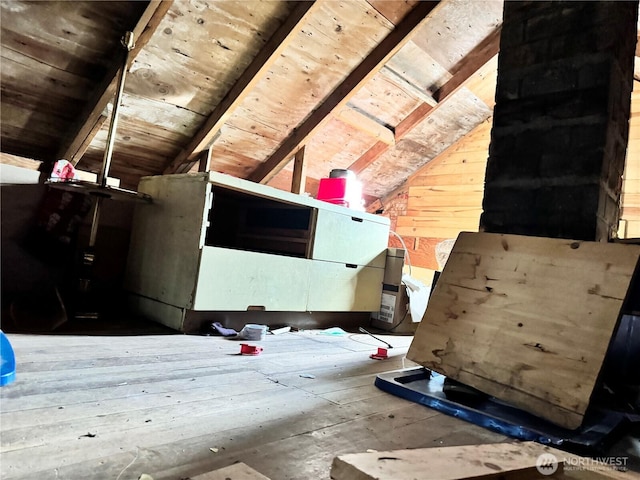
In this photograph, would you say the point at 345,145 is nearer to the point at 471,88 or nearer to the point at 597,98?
the point at 471,88

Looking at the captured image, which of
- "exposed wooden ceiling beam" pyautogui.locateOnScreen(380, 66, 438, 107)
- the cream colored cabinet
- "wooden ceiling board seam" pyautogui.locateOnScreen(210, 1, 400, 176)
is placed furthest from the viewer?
"exposed wooden ceiling beam" pyautogui.locateOnScreen(380, 66, 438, 107)

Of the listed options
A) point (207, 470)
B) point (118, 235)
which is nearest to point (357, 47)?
point (118, 235)

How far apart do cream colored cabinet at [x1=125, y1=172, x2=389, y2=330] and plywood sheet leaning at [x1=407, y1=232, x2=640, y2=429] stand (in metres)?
0.95

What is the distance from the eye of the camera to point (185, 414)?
98 centimetres

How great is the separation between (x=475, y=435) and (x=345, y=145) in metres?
2.85

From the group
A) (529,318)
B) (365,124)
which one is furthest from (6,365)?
(365,124)

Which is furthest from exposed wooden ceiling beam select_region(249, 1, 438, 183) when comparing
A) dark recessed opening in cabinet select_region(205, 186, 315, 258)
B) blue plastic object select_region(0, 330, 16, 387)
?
blue plastic object select_region(0, 330, 16, 387)

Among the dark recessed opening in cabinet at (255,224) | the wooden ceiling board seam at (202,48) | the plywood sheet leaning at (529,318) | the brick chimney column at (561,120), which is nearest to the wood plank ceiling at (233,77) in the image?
the wooden ceiling board seam at (202,48)

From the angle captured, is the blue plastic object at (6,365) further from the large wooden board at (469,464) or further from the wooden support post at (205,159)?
the wooden support post at (205,159)

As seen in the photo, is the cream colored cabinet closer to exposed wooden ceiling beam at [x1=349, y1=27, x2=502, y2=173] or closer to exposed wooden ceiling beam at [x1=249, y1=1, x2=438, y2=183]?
exposed wooden ceiling beam at [x1=249, y1=1, x2=438, y2=183]

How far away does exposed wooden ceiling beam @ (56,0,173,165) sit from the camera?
77.1 inches

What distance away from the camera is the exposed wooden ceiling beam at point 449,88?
122 inches

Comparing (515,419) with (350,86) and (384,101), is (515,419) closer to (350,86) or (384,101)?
(350,86)

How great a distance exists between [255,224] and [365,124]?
1.28 m
